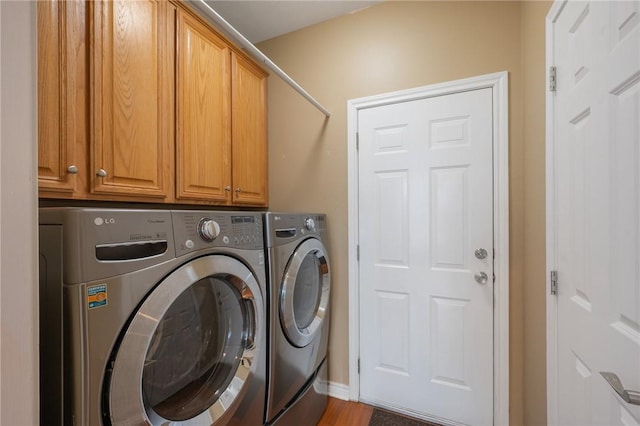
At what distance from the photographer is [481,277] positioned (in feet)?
5.05

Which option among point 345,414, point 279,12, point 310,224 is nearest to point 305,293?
point 310,224

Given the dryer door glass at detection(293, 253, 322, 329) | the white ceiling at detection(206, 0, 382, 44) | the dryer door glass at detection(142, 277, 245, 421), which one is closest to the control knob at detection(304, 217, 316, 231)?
the dryer door glass at detection(293, 253, 322, 329)

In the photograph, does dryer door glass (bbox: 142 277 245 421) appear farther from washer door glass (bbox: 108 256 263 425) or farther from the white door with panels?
the white door with panels

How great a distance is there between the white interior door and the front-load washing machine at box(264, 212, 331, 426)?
321 millimetres

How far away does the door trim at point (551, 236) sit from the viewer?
104 cm

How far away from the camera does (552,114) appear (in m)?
1.07

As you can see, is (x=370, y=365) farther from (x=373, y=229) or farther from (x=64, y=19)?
(x=64, y=19)

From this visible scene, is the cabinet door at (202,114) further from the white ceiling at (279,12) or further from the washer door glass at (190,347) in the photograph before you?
the washer door glass at (190,347)

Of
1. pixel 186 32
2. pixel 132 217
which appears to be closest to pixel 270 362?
pixel 132 217

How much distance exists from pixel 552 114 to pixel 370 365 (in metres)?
1.75

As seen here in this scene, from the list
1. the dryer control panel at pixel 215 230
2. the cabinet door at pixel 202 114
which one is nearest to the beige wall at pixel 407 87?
the cabinet door at pixel 202 114

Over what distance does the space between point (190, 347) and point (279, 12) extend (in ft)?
6.98

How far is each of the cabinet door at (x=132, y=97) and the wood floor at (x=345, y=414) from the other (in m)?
1.68

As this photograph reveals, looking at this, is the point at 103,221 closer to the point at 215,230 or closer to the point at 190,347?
the point at 215,230
